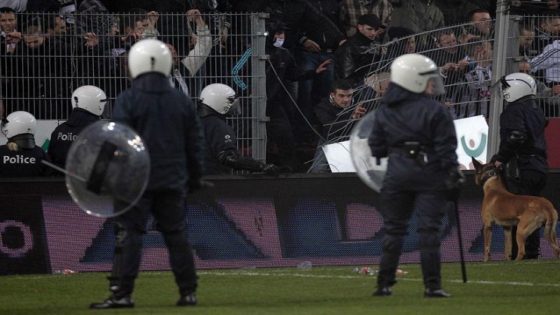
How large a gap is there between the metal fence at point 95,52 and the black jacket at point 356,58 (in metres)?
2.92

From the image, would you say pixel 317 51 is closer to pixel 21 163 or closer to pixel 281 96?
pixel 281 96

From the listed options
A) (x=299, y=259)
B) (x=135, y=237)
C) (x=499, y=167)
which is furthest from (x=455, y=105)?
(x=135, y=237)

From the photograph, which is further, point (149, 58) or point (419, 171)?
point (419, 171)

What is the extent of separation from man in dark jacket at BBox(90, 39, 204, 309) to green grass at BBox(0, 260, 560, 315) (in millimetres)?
414

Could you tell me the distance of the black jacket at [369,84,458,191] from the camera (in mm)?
13227

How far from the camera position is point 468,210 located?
19.4m

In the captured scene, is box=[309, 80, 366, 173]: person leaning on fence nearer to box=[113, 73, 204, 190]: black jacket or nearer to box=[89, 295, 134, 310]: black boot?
box=[113, 73, 204, 190]: black jacket

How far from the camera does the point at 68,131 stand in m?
18.9

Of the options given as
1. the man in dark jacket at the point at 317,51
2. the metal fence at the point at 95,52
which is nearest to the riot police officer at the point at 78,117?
the metal fence at the point at 95,52

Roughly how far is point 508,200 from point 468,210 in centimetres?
83

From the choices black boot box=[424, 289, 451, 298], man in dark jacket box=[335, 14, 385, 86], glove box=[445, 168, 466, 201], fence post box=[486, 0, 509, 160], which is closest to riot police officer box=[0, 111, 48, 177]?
man in dark jacket box=[335, 14, 385, 86]

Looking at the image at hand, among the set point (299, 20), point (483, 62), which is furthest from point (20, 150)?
point (483, 62)

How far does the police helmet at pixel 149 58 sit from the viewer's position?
12844 millimetres

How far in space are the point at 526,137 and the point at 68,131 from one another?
5790mm
